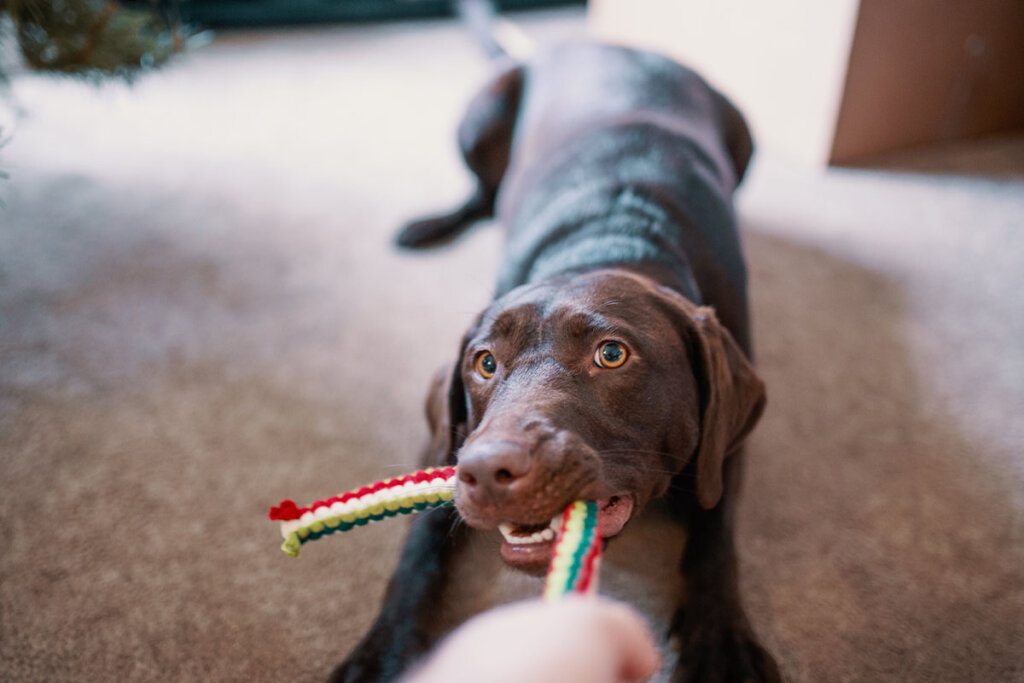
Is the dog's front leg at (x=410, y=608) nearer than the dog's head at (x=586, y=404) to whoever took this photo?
No

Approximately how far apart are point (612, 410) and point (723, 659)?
0.51m

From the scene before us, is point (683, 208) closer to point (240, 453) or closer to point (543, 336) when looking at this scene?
point (543, 336)

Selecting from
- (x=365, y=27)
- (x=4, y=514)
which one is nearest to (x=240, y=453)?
(x=4, y=514)

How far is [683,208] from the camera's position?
1938 millimetres

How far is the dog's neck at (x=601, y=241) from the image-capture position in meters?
1.73

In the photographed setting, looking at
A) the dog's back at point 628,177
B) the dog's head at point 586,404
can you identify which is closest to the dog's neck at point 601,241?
the dog's back at point 628,177

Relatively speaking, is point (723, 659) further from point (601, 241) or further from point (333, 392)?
point (333, 392)

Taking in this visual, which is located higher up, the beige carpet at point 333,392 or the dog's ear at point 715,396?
the dog's ear at point 715,396

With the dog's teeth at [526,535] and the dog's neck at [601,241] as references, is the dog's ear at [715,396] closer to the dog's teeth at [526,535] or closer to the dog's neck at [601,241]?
the dog's neck at [601,241]

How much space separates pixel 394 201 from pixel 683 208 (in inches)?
61.5

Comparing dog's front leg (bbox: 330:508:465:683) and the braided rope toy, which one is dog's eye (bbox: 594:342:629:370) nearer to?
the braided rope toy

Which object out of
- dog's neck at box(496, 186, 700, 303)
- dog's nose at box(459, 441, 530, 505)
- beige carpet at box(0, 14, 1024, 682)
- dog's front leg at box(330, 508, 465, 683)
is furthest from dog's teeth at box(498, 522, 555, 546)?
dog's neck at box(496, 186, 700, 303)

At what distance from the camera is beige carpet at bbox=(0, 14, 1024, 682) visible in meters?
1.50

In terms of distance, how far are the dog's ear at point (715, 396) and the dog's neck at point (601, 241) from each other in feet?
0.83
